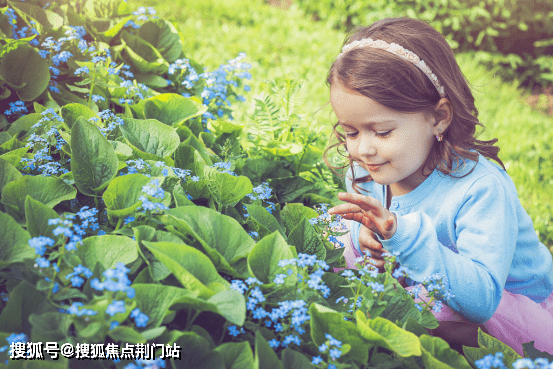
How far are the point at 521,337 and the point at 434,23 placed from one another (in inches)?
248

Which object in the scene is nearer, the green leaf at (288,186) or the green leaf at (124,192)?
the green leaf at (124,192)

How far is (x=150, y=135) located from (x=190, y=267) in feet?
2.79

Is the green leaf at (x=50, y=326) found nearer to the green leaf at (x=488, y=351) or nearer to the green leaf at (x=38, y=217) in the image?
the green leaf at (x=38, y=217)

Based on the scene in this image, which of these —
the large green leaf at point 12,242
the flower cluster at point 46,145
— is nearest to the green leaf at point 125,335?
the large green leaf at point 12,242

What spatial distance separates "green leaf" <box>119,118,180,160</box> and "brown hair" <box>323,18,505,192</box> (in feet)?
2.54

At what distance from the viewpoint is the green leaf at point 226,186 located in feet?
5.43

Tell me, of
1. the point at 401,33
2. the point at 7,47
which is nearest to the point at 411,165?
the point at 401,33

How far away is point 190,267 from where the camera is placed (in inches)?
51.1

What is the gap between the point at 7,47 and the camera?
2.15 m

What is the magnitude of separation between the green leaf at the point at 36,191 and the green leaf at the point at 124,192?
14 cm

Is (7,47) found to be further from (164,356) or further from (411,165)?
(411,165)

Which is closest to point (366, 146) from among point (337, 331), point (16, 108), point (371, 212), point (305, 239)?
point (371, 212)

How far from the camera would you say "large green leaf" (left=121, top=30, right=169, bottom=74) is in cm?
262

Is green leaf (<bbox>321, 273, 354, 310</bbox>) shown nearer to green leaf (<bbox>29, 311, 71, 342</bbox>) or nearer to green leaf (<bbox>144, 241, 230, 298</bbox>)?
green leaf (<bbox>144, 241, 230, 298</bbox>)
